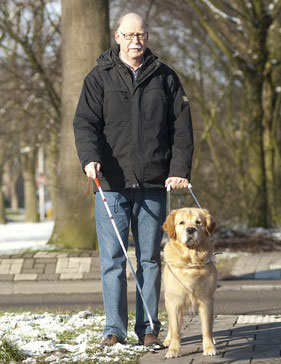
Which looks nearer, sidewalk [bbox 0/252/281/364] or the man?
the man

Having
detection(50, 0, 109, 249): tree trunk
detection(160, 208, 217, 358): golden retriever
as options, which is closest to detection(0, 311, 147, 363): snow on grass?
detection(160, 208, 217, 358): golden retriever

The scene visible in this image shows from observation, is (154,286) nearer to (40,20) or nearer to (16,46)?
(40,20)

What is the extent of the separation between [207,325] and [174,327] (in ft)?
0.70

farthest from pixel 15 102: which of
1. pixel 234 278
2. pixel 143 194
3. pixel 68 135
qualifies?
pixel 143 194

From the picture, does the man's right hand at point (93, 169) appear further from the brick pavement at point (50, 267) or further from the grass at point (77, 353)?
the brick pavement at point (50, 267)

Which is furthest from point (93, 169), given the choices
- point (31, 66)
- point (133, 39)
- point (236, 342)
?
point (31, 66)

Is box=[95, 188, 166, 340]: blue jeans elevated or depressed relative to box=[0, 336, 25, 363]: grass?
elevated

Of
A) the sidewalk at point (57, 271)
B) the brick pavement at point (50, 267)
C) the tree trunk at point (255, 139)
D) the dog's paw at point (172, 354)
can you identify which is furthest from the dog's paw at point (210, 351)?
the tree trunk at point (255, 139)

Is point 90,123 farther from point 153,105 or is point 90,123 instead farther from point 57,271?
point 57,271

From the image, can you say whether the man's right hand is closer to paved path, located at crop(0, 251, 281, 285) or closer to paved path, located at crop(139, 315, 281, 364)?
paved path, located at crop(139, 315, 281, 364)

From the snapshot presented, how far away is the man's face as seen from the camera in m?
6.90

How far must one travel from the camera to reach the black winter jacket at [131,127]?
692 centimetres

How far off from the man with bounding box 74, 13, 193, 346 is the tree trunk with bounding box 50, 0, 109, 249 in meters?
7.49

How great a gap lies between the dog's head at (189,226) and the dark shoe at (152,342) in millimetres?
795
